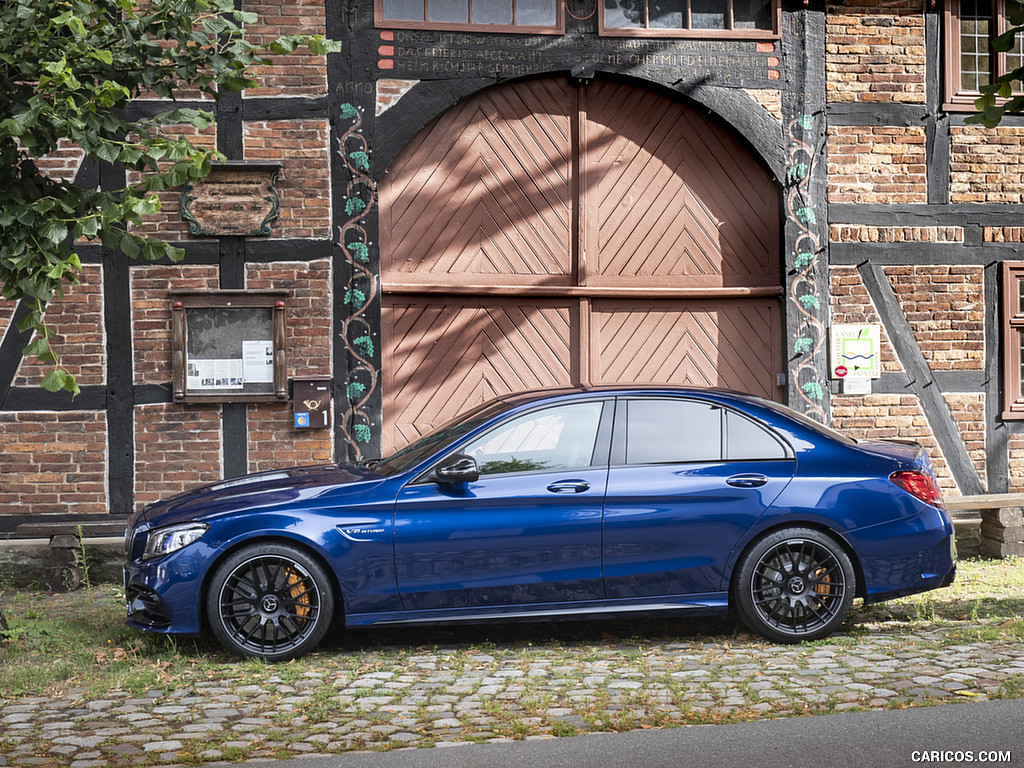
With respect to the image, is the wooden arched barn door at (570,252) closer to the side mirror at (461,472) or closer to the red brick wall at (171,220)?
the red brick wall at (171,220)

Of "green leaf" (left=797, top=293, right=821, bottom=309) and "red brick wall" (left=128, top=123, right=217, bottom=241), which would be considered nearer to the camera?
"red brick wall" (left=128, top=123, right=217, bottom=241)

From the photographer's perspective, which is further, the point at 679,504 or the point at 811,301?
the point at 811,301

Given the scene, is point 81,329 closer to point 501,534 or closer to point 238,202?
point 238,202

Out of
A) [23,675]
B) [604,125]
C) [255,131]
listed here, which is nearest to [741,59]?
[604,125]

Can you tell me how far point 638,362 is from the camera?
9844mm

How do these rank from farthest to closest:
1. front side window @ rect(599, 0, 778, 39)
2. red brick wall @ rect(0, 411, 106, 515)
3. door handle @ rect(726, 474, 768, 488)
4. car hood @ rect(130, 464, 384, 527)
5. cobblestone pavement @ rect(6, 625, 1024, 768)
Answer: front side window @ rect(599, 0, 778, 39), red brick wall @ rect(0, 411, 106, 515), door handle @ rect(726, 474, 768, 488), car hood @ rect(130, 464, 384, 527), cobblestone pavement @ rect(6, 625, 1024, 768)

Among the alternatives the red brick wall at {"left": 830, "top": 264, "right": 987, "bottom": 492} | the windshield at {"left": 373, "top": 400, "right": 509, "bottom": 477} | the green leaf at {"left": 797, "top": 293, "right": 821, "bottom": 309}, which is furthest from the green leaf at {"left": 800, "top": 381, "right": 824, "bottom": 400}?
the windshield at {"left": 373, "top": 400, "right": 509, "bottom": 477}

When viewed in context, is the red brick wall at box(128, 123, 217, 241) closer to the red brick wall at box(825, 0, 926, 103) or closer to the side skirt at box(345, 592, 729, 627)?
the side skirt at box(345, 592, 729, 627)

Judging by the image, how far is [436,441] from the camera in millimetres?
6203

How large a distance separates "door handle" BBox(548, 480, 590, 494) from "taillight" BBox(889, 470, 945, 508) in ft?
6.03

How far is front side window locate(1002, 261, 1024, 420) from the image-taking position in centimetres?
995

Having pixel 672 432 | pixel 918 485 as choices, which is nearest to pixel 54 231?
pixel 672 432

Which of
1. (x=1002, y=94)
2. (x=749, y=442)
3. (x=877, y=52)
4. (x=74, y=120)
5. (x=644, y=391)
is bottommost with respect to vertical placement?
(x=749, y=442)

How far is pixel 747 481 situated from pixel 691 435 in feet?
1.44
